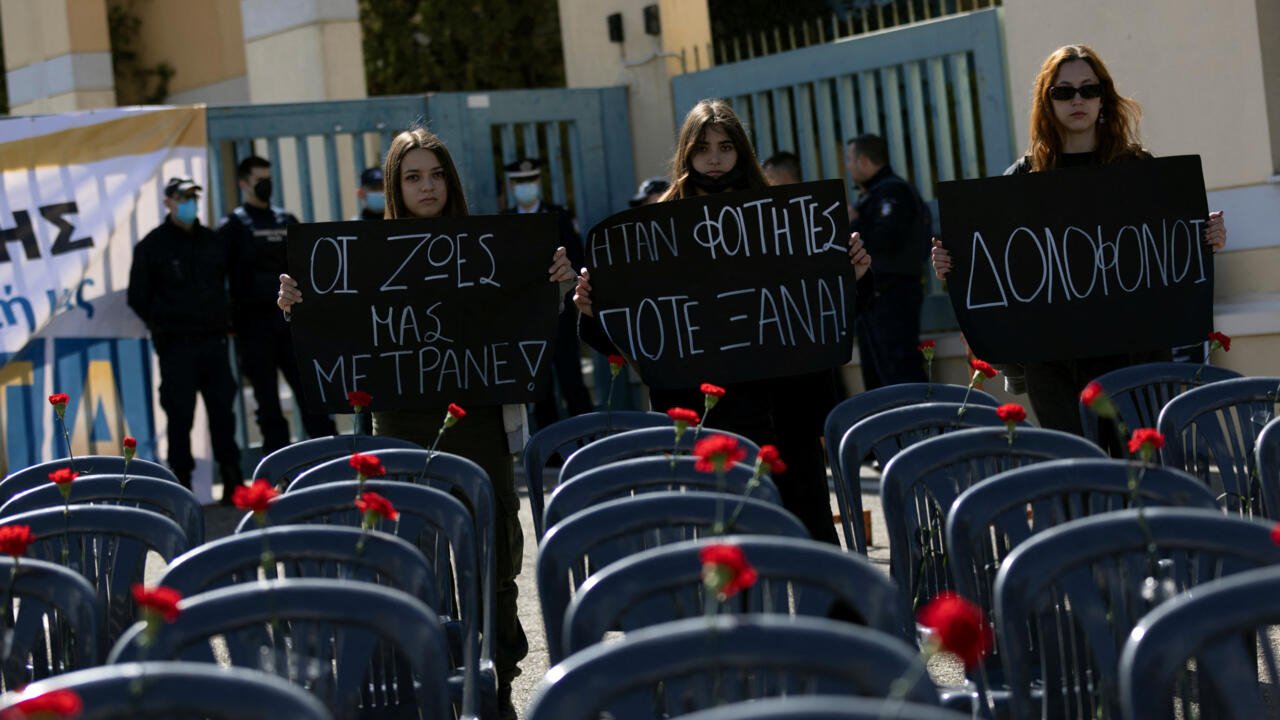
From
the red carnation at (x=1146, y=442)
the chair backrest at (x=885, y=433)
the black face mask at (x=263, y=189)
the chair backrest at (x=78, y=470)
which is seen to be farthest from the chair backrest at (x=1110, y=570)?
the black face mask at (x=263, y=189)

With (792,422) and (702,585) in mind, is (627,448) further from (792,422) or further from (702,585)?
(702,585)

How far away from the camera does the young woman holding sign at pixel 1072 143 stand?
18.1 feet

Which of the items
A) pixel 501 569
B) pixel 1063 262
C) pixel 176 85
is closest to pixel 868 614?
pixel 501 569

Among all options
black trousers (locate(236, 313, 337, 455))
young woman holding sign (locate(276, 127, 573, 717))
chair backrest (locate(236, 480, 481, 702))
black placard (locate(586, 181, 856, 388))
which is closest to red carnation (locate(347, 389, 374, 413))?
young woman holding sign (locate(276, 127, 573, 717))

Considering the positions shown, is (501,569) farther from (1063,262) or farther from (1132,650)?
(1132,650)

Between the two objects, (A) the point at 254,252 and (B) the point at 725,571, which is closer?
(B) the point at 725,571

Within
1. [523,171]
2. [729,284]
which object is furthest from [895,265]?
[729,284]

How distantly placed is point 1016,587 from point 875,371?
719 centimetres

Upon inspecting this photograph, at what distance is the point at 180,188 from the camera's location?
9.87 m

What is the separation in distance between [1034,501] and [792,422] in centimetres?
185

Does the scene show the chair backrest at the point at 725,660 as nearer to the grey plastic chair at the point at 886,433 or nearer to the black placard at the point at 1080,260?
the grey plastic chair at the point at 886,433

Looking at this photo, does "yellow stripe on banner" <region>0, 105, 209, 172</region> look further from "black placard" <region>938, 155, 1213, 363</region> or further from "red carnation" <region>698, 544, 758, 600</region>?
"red carnation" <region>698, 544, 758, 600</region>

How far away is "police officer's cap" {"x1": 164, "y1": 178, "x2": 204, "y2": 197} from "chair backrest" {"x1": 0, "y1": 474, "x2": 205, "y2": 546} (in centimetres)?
511

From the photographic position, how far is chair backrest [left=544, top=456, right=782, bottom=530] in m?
4.10
